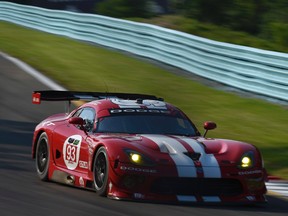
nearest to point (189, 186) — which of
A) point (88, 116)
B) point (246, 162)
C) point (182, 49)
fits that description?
point (246, 162)

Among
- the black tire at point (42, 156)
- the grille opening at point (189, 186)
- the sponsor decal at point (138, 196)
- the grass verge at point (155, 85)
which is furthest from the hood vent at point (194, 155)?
the grass verge at point (155, 85)

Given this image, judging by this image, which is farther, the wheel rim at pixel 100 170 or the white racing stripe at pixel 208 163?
the wheel rim at pixel 100 170

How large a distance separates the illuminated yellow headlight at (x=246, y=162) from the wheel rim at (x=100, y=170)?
59.0 inches

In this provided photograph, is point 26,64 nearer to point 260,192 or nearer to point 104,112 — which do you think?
point 104,112

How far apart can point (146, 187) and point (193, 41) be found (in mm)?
14731

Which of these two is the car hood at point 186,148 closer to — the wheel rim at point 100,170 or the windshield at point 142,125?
the wheel rim at point 100,170

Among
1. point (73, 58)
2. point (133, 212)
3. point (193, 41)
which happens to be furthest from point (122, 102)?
point (73, 58)

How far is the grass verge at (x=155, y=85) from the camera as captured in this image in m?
16.0

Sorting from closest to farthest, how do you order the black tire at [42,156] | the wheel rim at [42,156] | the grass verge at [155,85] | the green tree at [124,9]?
1. the black tire at [42,156]
2. the wheel rim at [42,156]
3. the grass verge at [155,85]
4. the green tree at [124,9]

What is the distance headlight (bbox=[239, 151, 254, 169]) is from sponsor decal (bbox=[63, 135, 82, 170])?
197cm

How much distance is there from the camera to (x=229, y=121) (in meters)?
17.6

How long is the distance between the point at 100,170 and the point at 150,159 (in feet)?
2.34

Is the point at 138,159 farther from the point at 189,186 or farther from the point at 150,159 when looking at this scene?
the point at 189,186

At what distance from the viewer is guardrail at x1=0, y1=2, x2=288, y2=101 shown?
64.0 feet
